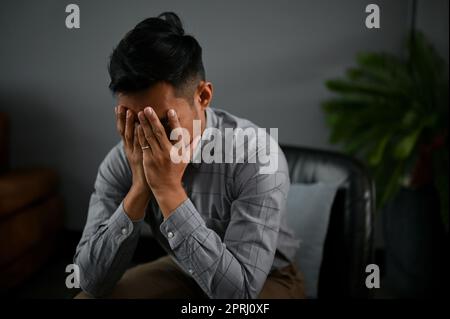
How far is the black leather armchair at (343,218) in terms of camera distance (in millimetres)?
792

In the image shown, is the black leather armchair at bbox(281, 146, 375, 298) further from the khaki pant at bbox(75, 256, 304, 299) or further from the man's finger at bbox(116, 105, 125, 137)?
the man's finger at bbox(116, 105, 125, 137)

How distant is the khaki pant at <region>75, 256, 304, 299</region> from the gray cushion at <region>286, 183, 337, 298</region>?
4cm

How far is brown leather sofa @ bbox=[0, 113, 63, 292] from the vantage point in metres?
0.56

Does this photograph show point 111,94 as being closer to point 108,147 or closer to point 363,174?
point 108,147

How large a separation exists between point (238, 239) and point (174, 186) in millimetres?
130

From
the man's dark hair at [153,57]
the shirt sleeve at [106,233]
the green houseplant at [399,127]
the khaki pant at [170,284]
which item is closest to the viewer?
the man's dark hair at [153,57]

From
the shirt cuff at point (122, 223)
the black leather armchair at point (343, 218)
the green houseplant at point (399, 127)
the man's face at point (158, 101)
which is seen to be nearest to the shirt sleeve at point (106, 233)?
the shirt cuff at point (122, 223)

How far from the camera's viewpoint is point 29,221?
0.68 meters

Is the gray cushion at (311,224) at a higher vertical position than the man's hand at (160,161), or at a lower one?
lower

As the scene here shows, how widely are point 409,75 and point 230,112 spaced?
36.6 inches

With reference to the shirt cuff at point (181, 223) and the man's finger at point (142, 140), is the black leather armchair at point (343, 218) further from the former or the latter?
the man's finger at point (142, 140)

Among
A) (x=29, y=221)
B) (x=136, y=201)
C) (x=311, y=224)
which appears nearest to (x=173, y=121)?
(x=136, y=201)

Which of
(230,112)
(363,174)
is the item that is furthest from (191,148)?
(363,174)

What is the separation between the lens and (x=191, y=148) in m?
0.62
